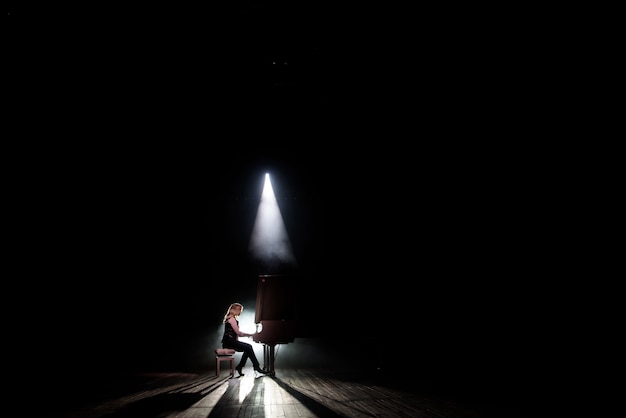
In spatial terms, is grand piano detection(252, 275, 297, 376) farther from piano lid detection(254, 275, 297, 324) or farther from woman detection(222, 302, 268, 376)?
woman detection(222, 302, 268, 376)

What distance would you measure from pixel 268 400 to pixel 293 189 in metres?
5.05

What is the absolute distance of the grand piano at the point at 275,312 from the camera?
6574 mm

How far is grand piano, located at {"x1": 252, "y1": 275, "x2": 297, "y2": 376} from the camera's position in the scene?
6574 millimetres

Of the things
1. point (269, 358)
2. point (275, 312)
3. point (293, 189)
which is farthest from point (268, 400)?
point (293, 189)

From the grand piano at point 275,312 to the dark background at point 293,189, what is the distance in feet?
1.06

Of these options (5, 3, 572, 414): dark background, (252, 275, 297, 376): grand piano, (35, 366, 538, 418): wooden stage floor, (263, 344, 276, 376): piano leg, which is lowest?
(35, 366, 538, 418): wooden stage floor

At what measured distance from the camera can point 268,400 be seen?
4.45 meters

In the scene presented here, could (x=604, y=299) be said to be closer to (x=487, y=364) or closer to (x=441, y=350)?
(x=487, y=364)

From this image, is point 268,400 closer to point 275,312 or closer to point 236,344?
point 275,312

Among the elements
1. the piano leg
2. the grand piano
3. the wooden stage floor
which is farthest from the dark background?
the wooden stage floor

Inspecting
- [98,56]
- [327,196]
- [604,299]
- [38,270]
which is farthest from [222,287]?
[604,299]

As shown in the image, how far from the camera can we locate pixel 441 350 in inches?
307

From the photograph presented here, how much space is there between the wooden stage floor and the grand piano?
1.78 ft

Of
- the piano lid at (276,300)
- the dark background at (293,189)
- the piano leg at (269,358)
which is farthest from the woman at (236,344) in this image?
the dark background at (293,189)
